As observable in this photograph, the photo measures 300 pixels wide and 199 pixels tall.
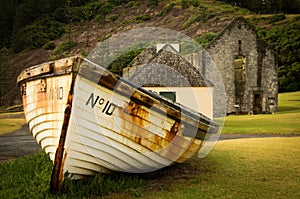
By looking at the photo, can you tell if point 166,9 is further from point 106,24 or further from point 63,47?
point 63,47

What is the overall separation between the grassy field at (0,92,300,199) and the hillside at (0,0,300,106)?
47.2 m

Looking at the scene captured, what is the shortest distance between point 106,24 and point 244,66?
2380 inches

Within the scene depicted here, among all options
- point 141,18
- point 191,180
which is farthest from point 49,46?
point 191,180

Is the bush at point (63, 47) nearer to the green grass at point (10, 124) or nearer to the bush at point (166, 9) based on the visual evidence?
the bush at point (166, 9)

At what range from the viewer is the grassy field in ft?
21.1

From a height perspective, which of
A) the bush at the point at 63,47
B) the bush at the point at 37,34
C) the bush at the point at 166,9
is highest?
the bush at the point at 166,9

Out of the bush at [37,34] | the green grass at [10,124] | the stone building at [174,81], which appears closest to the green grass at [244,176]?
the stone building at [174,81]

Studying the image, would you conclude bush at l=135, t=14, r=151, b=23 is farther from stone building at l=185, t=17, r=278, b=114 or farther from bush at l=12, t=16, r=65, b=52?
stone building at l=185, t=17, r=278, b=114

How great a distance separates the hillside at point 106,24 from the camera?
213 feet

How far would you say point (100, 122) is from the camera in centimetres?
616

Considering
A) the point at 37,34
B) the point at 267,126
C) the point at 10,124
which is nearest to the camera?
the point at 267,126

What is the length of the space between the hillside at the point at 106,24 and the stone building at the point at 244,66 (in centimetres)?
2413

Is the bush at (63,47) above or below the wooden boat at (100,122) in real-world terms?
below

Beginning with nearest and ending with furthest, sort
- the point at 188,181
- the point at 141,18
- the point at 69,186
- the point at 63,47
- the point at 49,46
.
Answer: the point at 69,186 → the point at 188,181 → the point at 63,47 → the point at 49,46 → the point at 141,18
